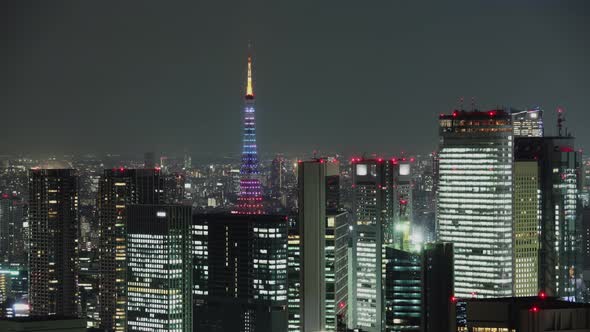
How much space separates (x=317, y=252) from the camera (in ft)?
65.5

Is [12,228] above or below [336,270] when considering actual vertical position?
above

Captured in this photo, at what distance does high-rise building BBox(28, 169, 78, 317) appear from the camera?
2739 centimetres

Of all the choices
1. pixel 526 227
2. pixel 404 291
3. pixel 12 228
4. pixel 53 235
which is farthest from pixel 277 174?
pixel 404 291

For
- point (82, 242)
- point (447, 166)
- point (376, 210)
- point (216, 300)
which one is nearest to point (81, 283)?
point (82, 242)

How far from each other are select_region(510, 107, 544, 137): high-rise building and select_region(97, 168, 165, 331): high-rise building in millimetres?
9860

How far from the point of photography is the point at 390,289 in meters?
20.9

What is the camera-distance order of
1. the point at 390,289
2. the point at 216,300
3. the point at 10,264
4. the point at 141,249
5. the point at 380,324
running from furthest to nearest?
the point at 10,264, the point at 216,300, the point at 141,249, the point at 380,324, the point at 390,289

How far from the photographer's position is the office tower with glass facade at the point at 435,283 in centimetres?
1725

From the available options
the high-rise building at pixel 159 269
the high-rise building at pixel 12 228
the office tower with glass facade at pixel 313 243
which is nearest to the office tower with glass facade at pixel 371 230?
the office tower with glass facade at pixel 313 243

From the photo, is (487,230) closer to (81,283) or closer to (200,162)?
(200,162)

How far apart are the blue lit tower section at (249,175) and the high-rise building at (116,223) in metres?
2.64

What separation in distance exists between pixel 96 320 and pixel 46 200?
5038mm

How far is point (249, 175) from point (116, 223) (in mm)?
4663

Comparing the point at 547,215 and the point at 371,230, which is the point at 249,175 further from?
the point at 547,215
